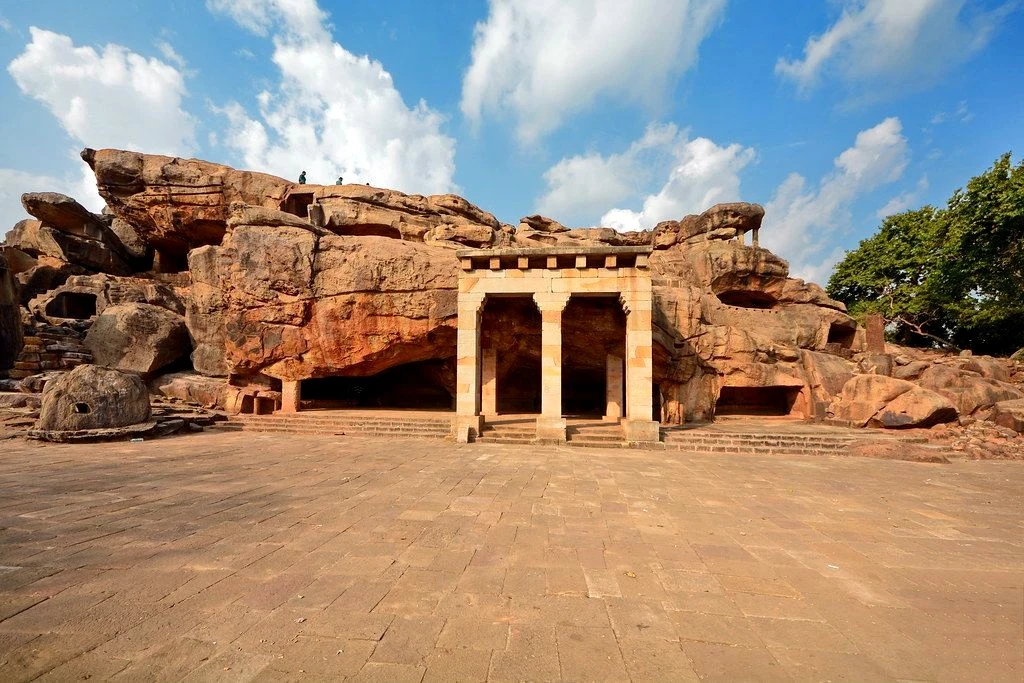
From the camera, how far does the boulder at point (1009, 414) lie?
1161cm

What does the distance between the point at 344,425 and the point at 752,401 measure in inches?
736

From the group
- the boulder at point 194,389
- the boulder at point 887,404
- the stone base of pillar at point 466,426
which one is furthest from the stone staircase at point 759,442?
the boulder at point 194,389

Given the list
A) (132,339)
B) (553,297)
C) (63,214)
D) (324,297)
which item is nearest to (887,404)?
(553,297)

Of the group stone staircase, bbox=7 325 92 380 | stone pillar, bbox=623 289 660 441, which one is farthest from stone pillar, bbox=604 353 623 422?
stone staircase, bbox=7 325 92 380

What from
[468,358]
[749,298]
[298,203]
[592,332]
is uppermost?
[298,203]

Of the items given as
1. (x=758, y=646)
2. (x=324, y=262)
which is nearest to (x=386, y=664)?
(x=758, y=646)

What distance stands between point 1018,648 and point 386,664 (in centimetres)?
441

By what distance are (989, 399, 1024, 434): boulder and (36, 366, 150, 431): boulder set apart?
88.2 ft

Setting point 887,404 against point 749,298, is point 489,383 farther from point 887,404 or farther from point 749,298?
point 749,298

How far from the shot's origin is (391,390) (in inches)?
858

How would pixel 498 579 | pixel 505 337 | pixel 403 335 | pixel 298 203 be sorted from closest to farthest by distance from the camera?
1. pixel 498 579
2. pixel 403 335
3. pixel 505 337
4. pixel 298 203

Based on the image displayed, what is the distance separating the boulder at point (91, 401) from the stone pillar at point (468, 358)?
9.68m

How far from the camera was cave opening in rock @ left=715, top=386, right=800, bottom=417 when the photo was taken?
1811cm

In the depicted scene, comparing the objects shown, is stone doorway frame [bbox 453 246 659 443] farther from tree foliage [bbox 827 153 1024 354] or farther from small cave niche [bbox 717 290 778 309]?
tree foliage [bbox 827 153 1024 354]
